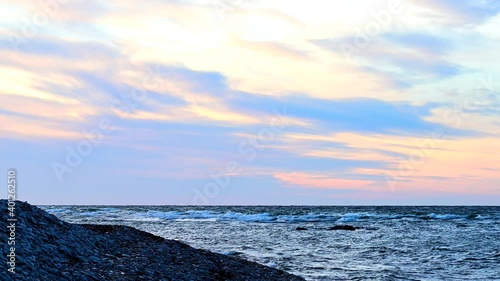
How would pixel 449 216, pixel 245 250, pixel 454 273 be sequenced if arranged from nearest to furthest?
pixel 454 273 < pixel 245 250 < pixel 449 216

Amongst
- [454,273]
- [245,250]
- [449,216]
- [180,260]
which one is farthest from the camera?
[449,216]

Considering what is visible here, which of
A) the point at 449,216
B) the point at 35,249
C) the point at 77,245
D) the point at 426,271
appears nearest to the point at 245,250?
the point at 426,271

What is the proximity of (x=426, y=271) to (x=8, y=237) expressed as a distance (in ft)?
65.2

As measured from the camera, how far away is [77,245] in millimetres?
16859

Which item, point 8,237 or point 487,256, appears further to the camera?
point 487,256

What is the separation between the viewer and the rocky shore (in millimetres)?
13750

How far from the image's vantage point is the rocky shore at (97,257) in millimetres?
13750

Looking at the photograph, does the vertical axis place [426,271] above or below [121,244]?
below

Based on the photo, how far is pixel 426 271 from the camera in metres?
26.5

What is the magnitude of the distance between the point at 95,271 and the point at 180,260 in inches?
189

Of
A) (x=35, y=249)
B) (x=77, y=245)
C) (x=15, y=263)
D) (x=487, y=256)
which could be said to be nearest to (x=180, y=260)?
(x=77, y=245)

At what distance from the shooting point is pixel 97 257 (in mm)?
16672

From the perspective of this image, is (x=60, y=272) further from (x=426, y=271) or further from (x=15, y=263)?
(x=426, y=271)

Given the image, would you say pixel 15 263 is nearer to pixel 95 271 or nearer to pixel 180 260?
pixel 95 271
